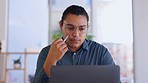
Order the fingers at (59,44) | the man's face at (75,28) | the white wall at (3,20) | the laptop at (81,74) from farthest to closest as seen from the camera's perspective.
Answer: the white wall at (3,20) → the man's face at (75,28) → the fingers at (59,44) → the laptop at (81,74)

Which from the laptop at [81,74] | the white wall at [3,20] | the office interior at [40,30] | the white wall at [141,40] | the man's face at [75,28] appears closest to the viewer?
the laptop at [81,74]

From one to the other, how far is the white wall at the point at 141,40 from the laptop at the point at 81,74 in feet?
7.74

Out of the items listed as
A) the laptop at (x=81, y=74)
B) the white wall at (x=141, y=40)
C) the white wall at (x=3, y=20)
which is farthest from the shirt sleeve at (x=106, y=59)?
the white wall at (x=3, y=20)

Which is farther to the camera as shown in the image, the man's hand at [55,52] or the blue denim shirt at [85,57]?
the blue denim shirt at [85,57]

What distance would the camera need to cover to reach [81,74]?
794 millimetres

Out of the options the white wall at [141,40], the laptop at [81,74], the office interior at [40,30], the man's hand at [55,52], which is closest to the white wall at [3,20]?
the office interior at [40,30]

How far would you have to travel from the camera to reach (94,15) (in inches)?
171

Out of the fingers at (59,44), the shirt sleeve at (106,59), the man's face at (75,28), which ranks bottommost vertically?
the shirt sleeve at (106,59)

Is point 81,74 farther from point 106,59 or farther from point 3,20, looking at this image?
point 3,20

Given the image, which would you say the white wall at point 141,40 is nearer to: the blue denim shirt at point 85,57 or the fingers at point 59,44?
the blue denim shirt at point 85,57

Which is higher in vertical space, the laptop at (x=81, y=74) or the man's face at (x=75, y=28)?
the man's face at (x=75, y=28)

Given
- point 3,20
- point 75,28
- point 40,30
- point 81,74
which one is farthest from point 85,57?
point 3,20

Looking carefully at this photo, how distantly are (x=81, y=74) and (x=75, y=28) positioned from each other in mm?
373

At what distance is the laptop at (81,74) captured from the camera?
789 millimetres
